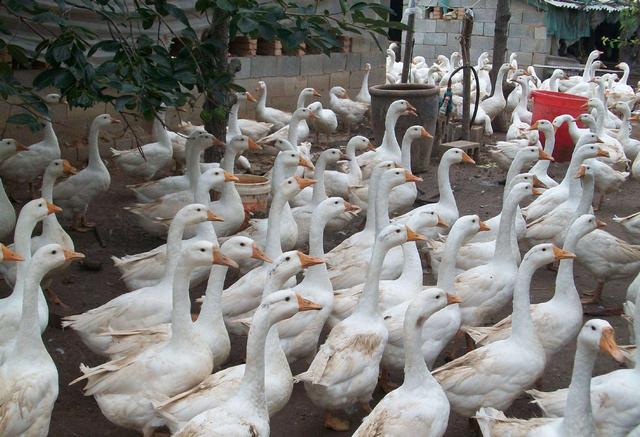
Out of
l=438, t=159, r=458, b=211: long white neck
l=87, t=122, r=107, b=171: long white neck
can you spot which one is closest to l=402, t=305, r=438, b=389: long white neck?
l=438, t=159, r=458, b=211: long white neck

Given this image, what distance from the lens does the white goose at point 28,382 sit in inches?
157

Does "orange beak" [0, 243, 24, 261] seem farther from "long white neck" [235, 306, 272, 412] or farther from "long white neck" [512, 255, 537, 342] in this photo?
"long white neck" [512, 255, 537, 342]

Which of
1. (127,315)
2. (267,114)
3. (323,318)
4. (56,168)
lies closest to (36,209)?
(127,315)

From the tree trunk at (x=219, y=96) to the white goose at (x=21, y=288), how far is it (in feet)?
4.61

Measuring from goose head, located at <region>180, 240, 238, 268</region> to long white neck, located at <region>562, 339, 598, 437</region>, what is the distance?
80.5 inches

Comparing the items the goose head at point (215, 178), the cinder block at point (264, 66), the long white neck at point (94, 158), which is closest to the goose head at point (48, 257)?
the goose head at point (215, 178)

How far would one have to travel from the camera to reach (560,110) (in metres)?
12.4

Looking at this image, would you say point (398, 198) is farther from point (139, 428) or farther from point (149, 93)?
point (139, 428)

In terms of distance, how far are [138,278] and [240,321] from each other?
1273mm

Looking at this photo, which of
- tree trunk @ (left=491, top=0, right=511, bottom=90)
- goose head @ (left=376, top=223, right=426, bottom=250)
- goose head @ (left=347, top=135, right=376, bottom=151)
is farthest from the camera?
tree trunk @ (left=491, top=0, right=511, bottom=90)

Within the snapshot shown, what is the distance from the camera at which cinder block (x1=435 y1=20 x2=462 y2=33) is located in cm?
2208

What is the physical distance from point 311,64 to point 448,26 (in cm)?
932

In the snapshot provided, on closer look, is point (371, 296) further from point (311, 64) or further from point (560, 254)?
point (311, 64)

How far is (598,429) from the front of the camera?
4254 millimetres
